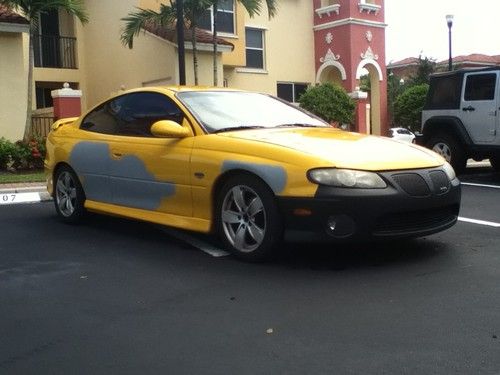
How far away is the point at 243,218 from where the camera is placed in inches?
215

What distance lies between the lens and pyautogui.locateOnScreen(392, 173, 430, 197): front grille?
509cm

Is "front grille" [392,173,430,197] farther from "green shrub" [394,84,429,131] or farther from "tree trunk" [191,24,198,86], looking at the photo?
"green shrub" [394,84,429,131]

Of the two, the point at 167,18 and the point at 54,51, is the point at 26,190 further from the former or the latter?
the point at 54,51

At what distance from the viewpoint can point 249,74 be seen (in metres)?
24.0

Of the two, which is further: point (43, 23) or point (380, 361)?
point (43, 23)

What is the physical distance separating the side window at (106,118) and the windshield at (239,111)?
857 millimetres

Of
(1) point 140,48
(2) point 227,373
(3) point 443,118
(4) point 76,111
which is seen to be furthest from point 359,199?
(1) point 140,48

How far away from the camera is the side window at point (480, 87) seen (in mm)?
11242

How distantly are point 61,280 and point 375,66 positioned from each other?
22918 mm

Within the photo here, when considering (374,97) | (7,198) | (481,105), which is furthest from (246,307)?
(374,97)

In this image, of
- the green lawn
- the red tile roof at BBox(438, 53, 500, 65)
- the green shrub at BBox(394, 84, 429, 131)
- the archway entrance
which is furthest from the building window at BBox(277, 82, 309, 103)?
the red tile roof at BBox(438, 53, 500, 65)

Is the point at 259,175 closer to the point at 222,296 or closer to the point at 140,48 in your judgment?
the point at 222,296

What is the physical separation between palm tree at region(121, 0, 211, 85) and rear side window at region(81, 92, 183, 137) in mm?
10137

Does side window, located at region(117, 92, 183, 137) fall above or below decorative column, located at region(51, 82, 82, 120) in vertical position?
below
